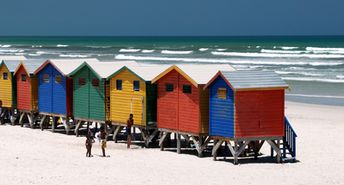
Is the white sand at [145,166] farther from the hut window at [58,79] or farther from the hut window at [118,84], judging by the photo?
the hut window at [58,79]

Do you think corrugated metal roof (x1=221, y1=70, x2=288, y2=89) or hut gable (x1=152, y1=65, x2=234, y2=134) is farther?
hut gable (x1=152, y1=65, x2=234, y2=134)

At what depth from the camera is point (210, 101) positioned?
2700 centimetres

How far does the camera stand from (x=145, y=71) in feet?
101

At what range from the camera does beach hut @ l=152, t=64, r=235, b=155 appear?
89.9 feet

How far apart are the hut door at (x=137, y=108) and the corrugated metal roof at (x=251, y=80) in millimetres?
4769

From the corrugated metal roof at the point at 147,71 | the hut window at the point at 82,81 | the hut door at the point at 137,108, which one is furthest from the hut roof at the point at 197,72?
the hut window at the point at 82,81

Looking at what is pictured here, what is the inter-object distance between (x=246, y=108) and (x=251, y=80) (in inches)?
37.6

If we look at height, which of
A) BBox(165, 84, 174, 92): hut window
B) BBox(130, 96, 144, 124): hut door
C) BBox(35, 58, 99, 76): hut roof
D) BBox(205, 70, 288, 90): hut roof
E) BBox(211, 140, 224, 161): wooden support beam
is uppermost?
BBox(35, 58, 99, 76): hut roof

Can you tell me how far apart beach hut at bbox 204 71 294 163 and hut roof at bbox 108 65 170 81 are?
3855 mm

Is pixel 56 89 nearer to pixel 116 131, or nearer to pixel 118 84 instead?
pixel 118 84

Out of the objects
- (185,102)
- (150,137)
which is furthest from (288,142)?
(150,137)

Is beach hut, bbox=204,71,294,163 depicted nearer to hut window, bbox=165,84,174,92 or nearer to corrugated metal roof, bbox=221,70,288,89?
corrugated metal roof, bbox=221,70,288,89

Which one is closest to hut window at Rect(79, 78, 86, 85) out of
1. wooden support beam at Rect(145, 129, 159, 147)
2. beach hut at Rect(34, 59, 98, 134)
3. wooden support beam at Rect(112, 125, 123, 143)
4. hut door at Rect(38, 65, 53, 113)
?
beach hut at Rect(34, 59, 98, 134)

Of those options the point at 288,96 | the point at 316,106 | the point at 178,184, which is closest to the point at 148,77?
the point at 178,184
